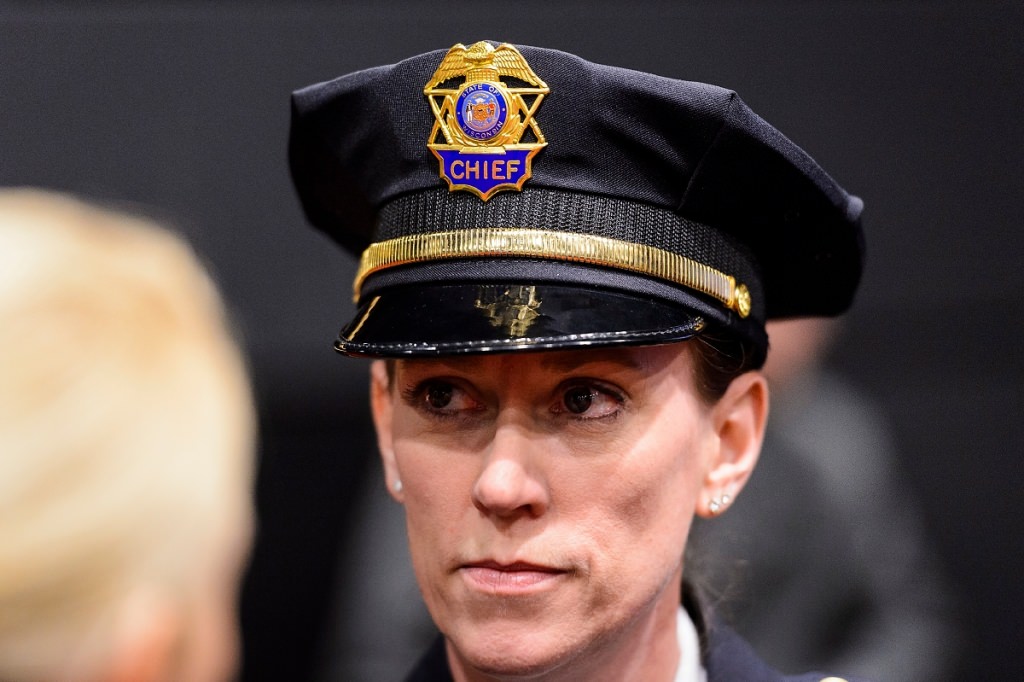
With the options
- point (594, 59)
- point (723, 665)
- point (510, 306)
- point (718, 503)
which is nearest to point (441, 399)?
point (510, 306)

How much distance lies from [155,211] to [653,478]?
1.95 metres

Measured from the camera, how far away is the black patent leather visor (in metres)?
1.69

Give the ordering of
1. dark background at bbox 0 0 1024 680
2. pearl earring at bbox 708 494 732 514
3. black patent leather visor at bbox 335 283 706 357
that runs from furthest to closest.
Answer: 1. dark background at bbox 0 0 1024 680
2. pearl earring at bbox 708 494 732 514
3. black patent leather visor at bbox 335 283 706 357

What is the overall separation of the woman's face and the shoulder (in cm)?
30

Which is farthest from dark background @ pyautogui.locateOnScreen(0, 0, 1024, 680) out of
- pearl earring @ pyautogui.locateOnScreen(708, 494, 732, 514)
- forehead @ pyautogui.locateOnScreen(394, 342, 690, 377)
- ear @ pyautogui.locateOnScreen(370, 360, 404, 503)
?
forehead @ pyautogui.locateOnScreen(394, 342, 690, 377)

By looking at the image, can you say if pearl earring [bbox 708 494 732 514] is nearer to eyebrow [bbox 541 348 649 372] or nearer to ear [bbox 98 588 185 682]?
eyebrow [bbox 541 348 649 372]

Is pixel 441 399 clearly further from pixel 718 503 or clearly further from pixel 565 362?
pixel 718 503

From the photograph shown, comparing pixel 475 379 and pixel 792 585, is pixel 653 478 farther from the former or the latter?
pixel 792 585

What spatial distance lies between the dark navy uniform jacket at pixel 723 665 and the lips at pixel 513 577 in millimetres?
401

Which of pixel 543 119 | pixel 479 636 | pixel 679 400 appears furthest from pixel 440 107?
pixel 479 636

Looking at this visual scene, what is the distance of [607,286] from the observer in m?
1.76

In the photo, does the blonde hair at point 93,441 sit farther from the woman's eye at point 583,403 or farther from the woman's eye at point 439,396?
the woman's eye at point 583,403

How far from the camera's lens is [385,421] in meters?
2.08

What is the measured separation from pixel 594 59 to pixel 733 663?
67.5 inches
